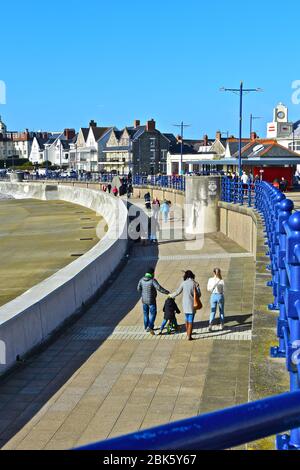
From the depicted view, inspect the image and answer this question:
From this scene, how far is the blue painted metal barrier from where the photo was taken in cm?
138

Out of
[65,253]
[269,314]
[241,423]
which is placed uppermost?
[241,423]

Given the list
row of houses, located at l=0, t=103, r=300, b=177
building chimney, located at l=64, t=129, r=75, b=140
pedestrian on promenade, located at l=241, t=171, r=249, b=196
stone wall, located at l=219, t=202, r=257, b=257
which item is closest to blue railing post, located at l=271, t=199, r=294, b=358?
stone wall, located at l=219, t=202, r=257, b=257

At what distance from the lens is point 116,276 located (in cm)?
1722

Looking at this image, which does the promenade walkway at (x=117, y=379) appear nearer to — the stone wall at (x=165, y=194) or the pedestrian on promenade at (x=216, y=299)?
the pedestrian on promenade at (x=216, y=299)

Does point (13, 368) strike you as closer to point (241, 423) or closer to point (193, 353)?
point (193, 353)

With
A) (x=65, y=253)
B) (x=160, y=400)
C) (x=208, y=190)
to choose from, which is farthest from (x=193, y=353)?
(x=208, y=190)

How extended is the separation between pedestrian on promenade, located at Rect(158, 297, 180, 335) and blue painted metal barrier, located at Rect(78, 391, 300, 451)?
30.6 feet

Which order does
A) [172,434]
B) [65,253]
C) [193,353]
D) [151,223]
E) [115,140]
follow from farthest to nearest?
[115,140] < [151,223] < [65,253] < [193,353] < [172,434]

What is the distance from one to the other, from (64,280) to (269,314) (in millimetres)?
5582

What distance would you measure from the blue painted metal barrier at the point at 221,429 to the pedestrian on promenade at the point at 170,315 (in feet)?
30.6

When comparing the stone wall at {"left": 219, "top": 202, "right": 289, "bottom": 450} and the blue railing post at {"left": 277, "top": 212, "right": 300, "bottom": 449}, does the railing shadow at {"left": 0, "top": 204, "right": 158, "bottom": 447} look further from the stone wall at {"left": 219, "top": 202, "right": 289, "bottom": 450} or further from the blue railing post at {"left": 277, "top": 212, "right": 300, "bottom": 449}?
the blue railing post at {"left": 277, "top": 212, "right": 300, "bottom": 449}

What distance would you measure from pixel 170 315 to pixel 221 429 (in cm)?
957

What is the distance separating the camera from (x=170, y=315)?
11.0 metres

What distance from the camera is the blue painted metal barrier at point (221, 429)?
1.38 meters
